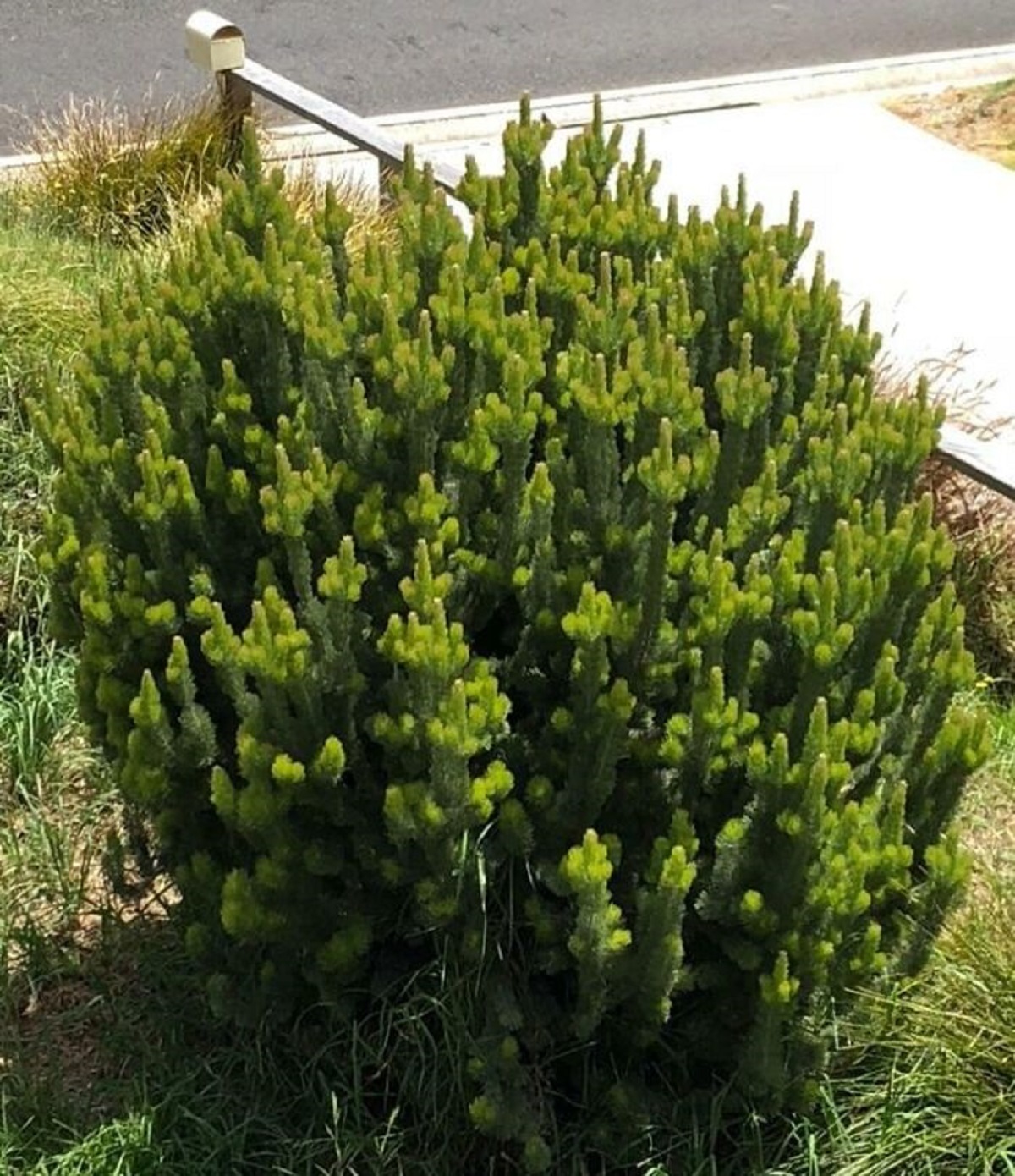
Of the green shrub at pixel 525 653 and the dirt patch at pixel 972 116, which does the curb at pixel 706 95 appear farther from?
the green shrub at pixel 525 653

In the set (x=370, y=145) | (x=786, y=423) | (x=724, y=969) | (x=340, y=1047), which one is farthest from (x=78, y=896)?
(x=370, y=145)

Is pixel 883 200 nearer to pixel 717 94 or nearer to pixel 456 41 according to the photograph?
pixel 717 94

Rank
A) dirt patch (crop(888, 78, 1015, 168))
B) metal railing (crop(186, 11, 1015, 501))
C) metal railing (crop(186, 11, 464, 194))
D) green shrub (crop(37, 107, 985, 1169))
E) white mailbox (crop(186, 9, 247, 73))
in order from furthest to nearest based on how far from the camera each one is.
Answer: dirt patch (crop(888, 78, 1015, 168)), white mailbox (crop(186, 9, 247, 73)), metal railing (crop(186, 11, 464, 194)), metal railing (crop(186, 11, 1015, 501)), green shrub (crop(37, 107, 985, 1169))

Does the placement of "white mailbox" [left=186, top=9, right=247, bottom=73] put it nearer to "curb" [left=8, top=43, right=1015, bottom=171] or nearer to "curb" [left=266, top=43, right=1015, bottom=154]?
"curb" [left=8, top=43, right=1015, bottom=171]

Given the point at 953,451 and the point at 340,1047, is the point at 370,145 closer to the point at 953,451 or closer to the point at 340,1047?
the point at 953,451

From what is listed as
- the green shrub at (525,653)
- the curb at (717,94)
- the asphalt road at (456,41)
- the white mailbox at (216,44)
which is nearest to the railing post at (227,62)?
the white mailbox at (216,44)

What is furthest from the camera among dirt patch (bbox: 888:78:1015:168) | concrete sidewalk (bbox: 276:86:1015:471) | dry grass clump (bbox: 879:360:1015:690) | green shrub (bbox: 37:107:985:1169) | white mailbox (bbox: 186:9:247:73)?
dirt patch (bbox: 888:78:1015:168)

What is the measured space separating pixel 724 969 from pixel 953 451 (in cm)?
200

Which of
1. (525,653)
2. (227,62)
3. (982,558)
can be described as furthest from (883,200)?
(525,653)

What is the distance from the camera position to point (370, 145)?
5.86 metres

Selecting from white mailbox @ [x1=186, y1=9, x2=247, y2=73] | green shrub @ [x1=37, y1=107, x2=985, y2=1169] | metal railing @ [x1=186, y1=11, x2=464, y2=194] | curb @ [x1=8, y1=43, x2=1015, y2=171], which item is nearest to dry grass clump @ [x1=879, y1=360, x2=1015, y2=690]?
green shrub @ [x1=37, y1=107, x2=985, y2=1169]

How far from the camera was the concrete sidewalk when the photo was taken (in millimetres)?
6500

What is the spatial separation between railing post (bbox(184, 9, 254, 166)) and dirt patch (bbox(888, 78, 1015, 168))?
390 centimetres

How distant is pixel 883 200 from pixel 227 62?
3.09 meters
